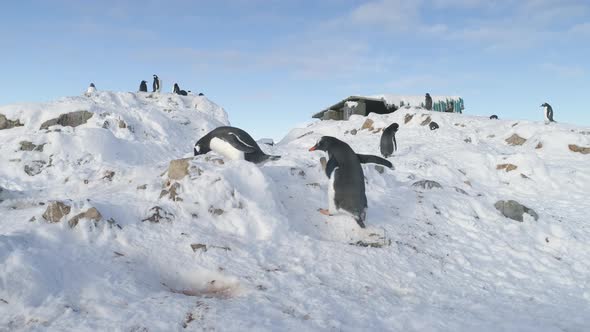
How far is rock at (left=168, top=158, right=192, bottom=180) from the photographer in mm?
5613

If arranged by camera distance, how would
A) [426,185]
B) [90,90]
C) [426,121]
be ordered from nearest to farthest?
1. [426,185]
2. [426,121]
3. [90,90]

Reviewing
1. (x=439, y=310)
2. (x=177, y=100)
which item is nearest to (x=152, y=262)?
(x=439, y=310)

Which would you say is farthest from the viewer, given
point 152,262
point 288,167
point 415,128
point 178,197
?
point 415,128

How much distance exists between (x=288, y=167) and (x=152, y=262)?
3.62m

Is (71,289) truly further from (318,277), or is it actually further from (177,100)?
(177,100)

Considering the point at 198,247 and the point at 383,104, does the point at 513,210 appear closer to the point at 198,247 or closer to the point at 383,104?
the point at 198,247

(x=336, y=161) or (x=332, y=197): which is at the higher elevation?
(x=336, y=161)

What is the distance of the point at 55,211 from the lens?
14.0ft

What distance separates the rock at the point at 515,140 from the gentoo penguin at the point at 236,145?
13604 mm

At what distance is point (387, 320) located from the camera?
324 centimetres

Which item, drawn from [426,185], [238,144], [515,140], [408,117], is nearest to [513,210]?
[426,185]

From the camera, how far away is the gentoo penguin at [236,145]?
22.6 feet

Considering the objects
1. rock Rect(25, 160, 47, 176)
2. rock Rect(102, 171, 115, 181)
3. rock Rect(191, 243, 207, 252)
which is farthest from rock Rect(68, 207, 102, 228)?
rock Rect(25, 160, 47, 176)

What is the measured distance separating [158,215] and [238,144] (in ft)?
8.01
